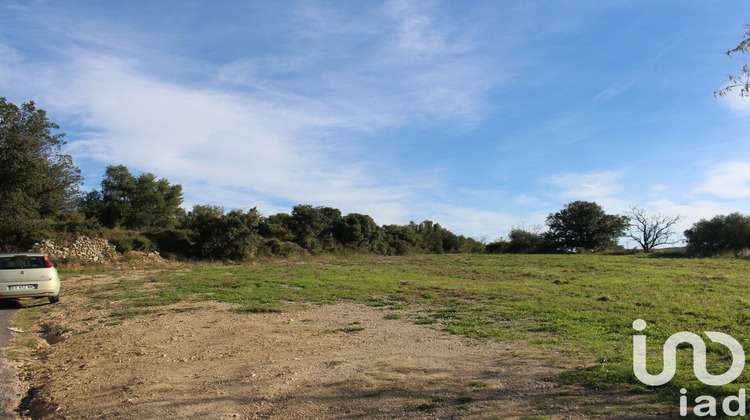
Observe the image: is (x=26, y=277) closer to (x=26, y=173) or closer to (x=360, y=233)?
(x=26, y=173)

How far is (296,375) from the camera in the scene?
593 centimetres

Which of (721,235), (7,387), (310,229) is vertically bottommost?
(7,387)

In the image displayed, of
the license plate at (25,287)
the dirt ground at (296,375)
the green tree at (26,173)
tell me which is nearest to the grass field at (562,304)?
the dirt ground at (296,375)

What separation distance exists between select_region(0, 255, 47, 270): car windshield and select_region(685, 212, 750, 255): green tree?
145ft

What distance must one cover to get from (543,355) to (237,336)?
533cm

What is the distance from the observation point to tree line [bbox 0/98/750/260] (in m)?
23.8

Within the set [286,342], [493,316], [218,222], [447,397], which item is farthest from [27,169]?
[447,397]

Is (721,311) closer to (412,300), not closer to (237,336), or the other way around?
(412,300)

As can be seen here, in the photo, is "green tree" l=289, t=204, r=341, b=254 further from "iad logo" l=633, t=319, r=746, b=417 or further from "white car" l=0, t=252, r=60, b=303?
"iad logo" l=633, t=319, r=746, b=417

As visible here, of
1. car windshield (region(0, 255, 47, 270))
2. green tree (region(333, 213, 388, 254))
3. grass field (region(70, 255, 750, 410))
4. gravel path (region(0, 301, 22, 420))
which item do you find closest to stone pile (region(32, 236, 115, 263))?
grass field (region(70, 255, 750, 410))

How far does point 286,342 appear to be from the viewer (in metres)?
8.00

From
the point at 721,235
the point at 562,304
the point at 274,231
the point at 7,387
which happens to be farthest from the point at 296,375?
the point at 721,235

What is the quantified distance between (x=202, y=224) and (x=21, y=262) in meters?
21.1

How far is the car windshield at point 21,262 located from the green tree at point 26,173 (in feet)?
39.9
